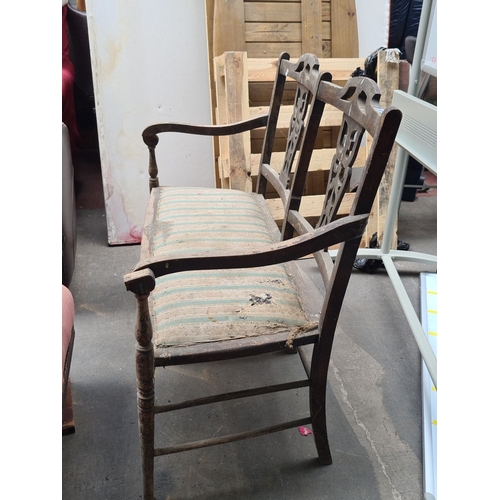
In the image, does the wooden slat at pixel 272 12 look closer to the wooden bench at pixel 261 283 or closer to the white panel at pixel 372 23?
the white panel at pixel 372 23

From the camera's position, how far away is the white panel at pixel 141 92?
2.63m

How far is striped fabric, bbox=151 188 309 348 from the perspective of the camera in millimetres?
1292

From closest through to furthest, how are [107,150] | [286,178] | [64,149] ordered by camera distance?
[286,178] < [64,149] < [107,150]

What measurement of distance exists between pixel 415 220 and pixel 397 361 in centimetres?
159

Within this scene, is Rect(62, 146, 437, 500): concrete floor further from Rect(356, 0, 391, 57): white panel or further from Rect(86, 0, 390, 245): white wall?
Rect(356, 0, 391, 57): white panel

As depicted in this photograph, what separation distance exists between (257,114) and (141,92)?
662 mm

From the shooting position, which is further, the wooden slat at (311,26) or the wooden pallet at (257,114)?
the wooden slat at (311,26)

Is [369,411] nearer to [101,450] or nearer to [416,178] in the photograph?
[101,450]

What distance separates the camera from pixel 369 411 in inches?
69.7

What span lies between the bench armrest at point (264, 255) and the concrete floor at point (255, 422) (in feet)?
2.41

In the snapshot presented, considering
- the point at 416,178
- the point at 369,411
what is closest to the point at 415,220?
the point at 416,178

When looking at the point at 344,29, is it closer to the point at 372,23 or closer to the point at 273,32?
the point at 372,23

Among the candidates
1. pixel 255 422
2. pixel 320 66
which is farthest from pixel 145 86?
pixel 255 422

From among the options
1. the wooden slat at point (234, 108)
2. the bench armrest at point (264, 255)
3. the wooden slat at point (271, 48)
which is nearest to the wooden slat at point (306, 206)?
the wooden slat at point (234, 108)
